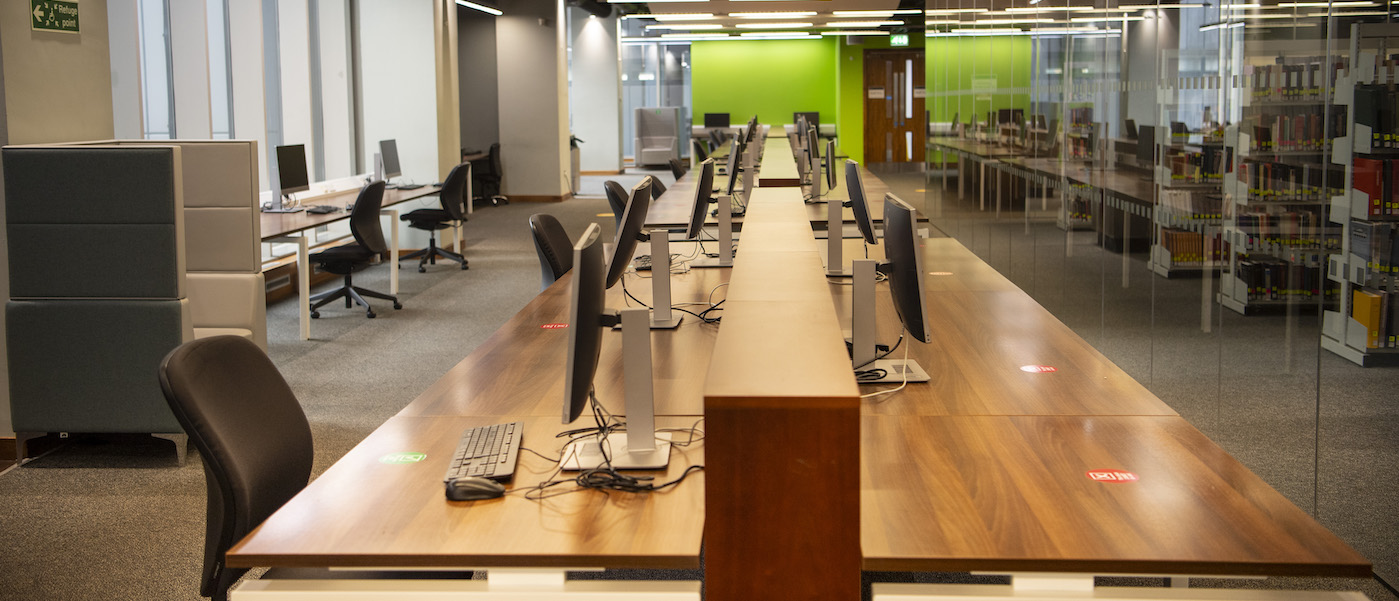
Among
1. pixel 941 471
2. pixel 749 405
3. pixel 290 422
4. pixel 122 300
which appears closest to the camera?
pixel 749 405

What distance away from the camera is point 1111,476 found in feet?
6.88

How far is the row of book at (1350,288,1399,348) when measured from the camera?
2885 millimetres

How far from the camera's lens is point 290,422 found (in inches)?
97.8

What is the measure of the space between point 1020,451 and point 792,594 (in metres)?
0.80

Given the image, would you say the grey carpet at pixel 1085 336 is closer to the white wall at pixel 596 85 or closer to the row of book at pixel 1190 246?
the row of book at pixel 1190 246

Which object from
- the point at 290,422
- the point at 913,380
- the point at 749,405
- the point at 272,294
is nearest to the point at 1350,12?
the point at 913,380

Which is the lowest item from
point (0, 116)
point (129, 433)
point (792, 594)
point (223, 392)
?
point (129, 433)

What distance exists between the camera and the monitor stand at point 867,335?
103 inches

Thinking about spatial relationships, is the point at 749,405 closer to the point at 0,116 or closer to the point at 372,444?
the point at 372,444

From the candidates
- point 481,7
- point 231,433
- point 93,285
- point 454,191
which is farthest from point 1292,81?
point 481,7

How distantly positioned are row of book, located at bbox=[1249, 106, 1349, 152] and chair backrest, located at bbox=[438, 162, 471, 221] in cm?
661

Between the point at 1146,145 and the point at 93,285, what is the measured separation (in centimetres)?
426

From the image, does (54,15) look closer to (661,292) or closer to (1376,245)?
(661,292)

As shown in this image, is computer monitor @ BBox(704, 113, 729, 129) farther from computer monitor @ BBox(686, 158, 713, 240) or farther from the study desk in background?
computer monitor @ BBox(686, 158, 713, 240)
